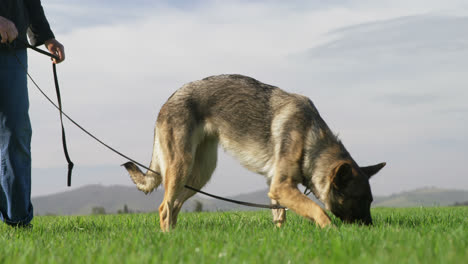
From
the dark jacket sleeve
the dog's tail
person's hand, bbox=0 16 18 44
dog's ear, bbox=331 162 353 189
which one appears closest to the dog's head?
dog's ear, bbox=331 162 353 189

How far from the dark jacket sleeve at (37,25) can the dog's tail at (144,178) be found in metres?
2.05

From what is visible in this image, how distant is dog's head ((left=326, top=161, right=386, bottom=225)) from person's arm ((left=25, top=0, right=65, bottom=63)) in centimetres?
405

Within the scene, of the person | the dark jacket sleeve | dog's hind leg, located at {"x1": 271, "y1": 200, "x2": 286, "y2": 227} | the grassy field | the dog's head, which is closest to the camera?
the grassy field

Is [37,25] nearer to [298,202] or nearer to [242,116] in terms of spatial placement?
[242,116]

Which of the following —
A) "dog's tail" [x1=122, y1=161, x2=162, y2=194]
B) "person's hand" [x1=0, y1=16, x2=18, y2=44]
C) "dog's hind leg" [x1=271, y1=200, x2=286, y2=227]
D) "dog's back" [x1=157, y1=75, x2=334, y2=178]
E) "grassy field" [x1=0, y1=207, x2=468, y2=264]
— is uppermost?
"person's hand" [x1=0, y1=16, x2=18, y2=44]

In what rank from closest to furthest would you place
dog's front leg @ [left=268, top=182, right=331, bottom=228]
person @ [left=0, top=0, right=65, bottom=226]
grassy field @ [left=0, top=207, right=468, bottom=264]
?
grassy field @ [left=0, top=207, right=468, bottom=264], dog's front leg @ [left=268, top=182, right=331, bottom=228], person @ [left=0, top=0, right=65, bottom=226]

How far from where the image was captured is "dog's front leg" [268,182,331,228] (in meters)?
5.30

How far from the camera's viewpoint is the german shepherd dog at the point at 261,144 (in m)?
5.66

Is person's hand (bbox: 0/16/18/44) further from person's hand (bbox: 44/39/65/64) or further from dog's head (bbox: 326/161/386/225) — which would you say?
dog's head (bbox: 326/161/386/225)

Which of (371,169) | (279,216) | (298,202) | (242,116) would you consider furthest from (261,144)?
(371,169)

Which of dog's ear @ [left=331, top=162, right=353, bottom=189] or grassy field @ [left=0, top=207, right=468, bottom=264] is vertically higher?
dog's ear @ [left=331, top=162, right=353, bottom=189]

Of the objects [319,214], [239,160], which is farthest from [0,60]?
[319,214]

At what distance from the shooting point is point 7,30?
568 centimetres

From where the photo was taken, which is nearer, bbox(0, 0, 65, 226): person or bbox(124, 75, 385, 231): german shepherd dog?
bbox(124, 75, 385, 231): german shepherd dog
